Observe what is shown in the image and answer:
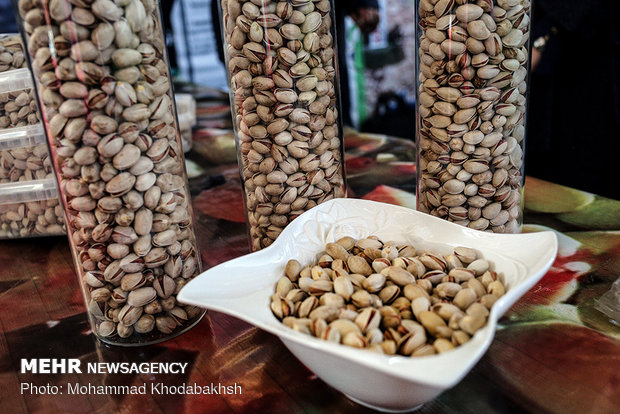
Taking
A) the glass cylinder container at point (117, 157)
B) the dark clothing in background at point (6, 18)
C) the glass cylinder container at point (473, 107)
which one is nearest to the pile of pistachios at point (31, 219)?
the glass cylinder container at point (117, 157)

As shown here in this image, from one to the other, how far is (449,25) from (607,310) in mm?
335

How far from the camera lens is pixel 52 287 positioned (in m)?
0.67

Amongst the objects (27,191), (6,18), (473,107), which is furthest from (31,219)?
(6,18)

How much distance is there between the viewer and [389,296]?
462 millimetres

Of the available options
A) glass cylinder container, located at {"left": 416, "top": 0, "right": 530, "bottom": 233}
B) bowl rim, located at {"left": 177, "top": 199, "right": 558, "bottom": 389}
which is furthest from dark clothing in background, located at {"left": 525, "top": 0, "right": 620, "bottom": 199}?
bowl rim, located at {"left": 177, "top": 199, "right": 558, "bottom": 389}

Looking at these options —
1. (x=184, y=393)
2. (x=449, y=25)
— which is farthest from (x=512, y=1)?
(x=184, y=393)

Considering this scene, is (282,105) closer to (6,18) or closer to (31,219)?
(31,219)

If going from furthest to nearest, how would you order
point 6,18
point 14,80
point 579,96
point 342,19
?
1. point 6,18
2. point 342,19
3. point 579,96
4. point 14,80

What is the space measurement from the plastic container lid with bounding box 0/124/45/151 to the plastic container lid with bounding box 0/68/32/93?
5 cm

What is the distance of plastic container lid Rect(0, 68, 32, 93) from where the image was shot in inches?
27.6

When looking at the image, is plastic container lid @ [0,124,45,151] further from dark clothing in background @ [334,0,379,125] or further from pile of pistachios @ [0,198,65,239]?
dark clothing in background @ [334,0,379,125]

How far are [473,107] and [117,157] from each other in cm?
38

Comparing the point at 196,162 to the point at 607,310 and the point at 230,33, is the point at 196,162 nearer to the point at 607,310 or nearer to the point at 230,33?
the point at 230,33

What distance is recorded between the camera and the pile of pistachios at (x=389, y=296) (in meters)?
0.41
